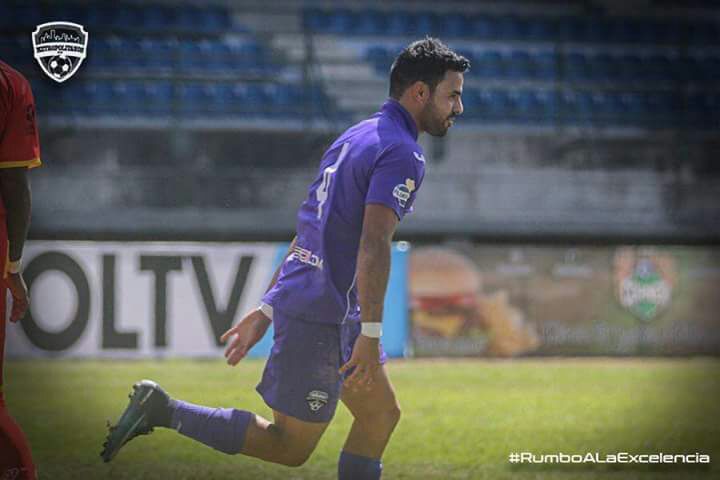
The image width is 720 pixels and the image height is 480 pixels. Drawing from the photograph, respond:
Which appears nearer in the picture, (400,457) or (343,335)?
(343,335)

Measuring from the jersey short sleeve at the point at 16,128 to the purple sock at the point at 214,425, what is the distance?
1.08 metres

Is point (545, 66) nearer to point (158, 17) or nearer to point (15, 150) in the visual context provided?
point (158, 17)

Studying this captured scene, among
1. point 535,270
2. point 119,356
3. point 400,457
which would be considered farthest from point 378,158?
point 535,270

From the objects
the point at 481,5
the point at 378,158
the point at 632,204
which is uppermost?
the point at 481,5

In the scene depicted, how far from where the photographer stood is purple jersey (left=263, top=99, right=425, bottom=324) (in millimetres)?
3984

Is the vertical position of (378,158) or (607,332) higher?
(378,158)

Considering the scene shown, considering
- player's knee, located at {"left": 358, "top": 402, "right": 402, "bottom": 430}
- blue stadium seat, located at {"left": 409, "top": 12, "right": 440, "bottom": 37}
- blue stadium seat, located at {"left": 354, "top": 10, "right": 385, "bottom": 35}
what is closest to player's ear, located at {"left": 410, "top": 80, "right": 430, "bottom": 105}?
→ player's knee, located at {"left": 358, "top": 402, "right": 402, "bottom": 430}

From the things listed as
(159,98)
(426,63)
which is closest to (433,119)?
(426,63)

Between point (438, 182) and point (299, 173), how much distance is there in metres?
1.66

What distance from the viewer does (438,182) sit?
44.4 feet

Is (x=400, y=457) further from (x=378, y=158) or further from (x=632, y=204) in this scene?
(x=632, y=204)

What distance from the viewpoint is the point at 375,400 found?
421 cm

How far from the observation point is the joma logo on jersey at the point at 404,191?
388 cm

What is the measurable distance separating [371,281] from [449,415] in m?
4.26
